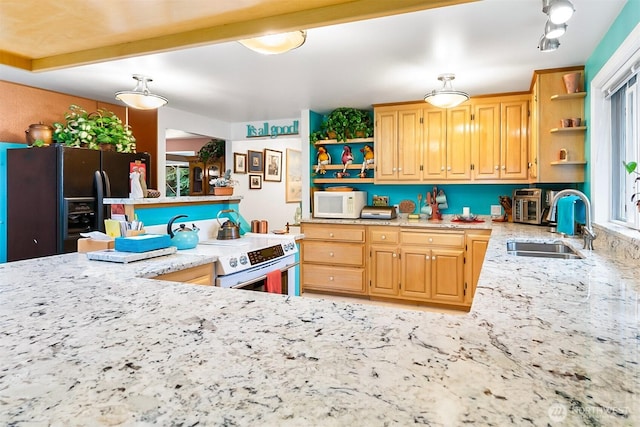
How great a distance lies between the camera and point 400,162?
4598 mm

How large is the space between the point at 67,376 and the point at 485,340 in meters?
0.84

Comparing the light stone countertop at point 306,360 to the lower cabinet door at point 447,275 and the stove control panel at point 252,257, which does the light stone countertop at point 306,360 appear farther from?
the lower cabinet door at point 447,275

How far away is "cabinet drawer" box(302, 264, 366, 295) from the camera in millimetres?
4484

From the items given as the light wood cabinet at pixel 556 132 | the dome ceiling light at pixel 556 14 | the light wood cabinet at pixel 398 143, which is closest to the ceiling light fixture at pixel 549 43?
the dome ceiling light at pixel 556 14

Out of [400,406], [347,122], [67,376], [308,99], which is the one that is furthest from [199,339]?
[347,122]

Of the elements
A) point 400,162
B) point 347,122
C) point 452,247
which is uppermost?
point 347,122

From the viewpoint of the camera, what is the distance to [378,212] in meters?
4.60

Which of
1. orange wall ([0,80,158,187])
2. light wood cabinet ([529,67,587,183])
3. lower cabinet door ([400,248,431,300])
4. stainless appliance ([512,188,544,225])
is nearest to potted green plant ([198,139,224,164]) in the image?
orange wall ([0,80,158,187])

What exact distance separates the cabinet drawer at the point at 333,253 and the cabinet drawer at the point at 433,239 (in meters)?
0.54

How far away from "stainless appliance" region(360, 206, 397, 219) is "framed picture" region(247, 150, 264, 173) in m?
2.71

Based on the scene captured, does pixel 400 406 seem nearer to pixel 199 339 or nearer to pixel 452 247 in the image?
pixel 199 339

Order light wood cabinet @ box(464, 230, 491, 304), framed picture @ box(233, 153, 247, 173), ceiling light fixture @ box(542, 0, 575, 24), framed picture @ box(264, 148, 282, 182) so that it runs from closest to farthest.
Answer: ceiling light fixture @ box(542, 0, 575, 24), light wood cabinet @ box(464, 230, 491, 304), framed picture @ box(233, 153, 247, 173), framed picture @ box(264, 148, 282, 182)

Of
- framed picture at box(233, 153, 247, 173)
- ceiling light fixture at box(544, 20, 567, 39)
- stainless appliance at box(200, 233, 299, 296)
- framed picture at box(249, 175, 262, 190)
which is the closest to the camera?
ceiling light fixture at box(544, 20, 567, 39)

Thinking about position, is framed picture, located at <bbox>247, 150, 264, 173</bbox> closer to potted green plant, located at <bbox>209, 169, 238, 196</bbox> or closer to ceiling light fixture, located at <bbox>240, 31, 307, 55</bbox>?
potted green plant, located at <bbox>209, 169, 238, 196</bbox>
